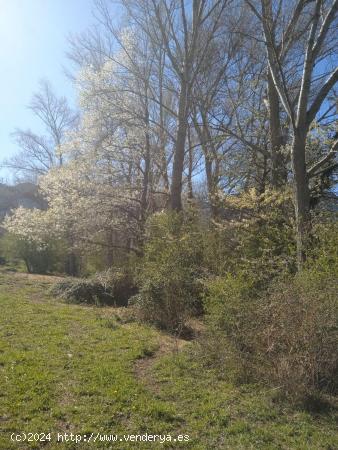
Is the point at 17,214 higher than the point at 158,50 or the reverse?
the reverse

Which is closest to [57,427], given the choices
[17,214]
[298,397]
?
[298,397]

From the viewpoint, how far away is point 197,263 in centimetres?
947

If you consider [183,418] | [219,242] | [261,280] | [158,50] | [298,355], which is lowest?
[183,418]

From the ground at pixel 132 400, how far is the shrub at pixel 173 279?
1220 mm

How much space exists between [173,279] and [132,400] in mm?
4267

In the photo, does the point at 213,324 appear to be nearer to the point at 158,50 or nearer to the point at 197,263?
the point at 197,263

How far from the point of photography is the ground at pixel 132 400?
3.88 m

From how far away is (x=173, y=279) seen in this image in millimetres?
8836

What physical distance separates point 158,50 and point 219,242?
33.0 feet

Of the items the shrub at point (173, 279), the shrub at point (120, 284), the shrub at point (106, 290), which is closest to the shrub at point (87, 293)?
the shrub at point (106, 290)

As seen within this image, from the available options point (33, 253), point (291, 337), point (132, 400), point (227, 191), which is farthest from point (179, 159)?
point (33, 253)

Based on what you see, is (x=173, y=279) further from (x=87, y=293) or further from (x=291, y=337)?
(x=87, y=293)

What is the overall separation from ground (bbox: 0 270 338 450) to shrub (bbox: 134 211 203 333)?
1220 millimetres

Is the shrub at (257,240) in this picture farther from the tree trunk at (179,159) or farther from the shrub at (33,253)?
the shrub at (33,253)
